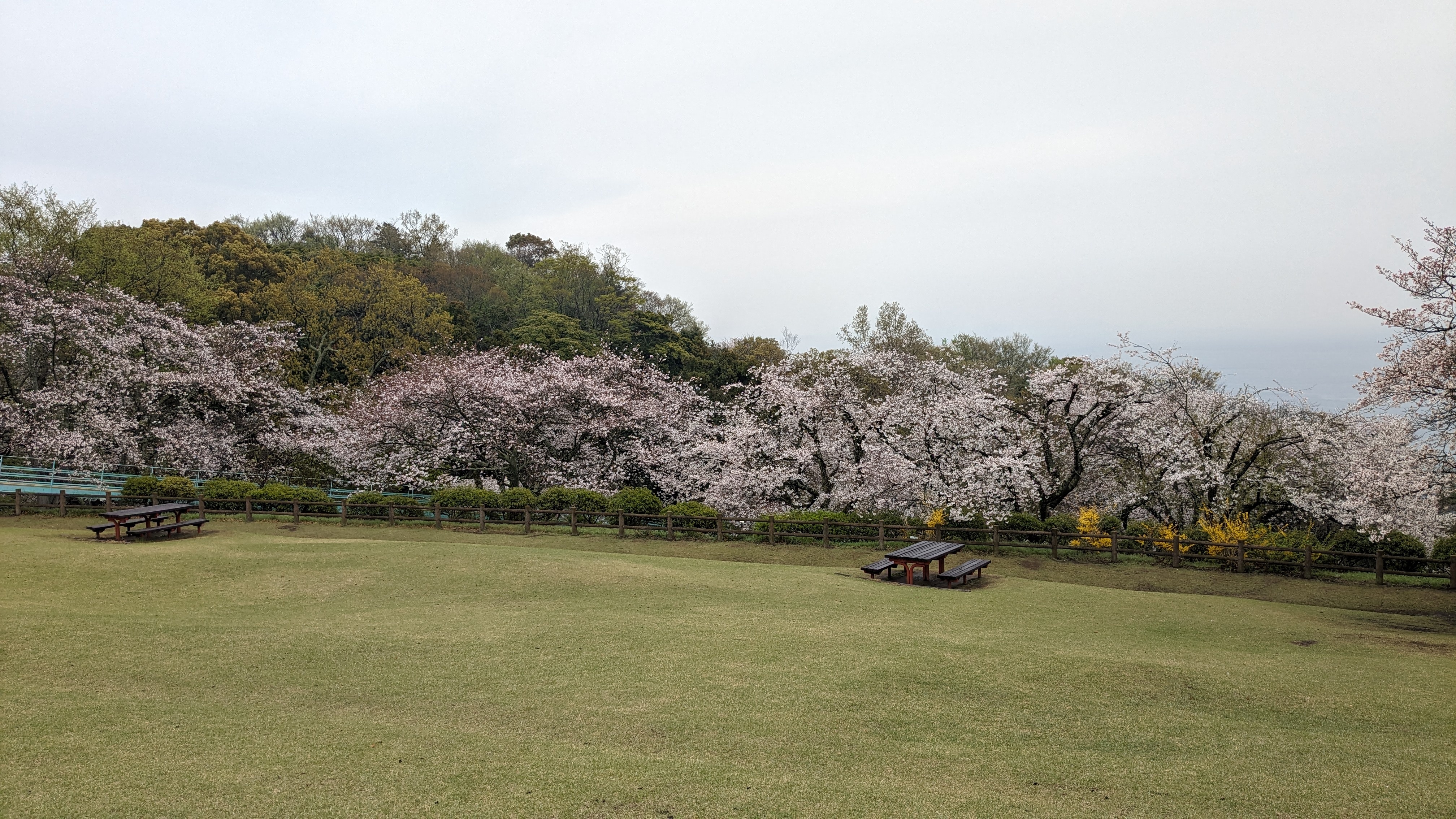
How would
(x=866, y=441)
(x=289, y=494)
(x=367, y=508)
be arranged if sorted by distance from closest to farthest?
1. (x=367, y=508)
2. (x=866, y=441)
3. (x=289, y=494)

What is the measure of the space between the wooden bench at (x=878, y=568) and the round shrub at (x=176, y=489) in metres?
22.6

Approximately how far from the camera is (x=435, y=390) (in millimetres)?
28641

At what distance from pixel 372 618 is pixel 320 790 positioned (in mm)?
6583

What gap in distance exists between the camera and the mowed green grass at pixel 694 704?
6406 mm

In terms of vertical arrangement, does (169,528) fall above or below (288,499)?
below

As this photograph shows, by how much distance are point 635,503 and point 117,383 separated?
20.3 metres

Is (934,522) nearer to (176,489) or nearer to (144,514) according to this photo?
(144,514)

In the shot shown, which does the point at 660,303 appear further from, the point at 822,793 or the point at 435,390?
the point at 822,793

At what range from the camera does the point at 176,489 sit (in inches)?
1005

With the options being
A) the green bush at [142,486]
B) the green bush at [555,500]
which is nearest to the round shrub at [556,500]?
the green bush at [555,500]

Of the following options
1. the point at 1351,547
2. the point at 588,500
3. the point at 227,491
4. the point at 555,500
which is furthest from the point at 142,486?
the point at 1351,547

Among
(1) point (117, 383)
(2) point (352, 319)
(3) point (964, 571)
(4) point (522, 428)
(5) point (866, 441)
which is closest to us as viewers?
(3) point (964, 571)

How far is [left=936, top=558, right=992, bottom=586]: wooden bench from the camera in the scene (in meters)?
16.7

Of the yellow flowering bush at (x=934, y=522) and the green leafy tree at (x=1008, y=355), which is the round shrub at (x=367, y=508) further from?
the green leafy tree at (x=1008, y=355)
